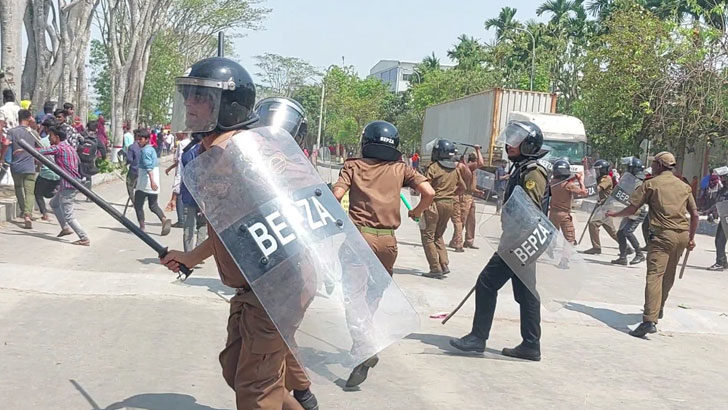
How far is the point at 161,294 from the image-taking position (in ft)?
26.0

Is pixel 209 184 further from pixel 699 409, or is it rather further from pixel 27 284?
pixel 27 284

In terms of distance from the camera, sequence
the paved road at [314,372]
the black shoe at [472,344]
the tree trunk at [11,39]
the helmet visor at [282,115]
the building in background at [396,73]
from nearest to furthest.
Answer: the paved road at [314,372] < the helmet visor at [282,115] < the black shoe at [472,344] < the tree trunk at [11,39] < the building in background at [396,73]

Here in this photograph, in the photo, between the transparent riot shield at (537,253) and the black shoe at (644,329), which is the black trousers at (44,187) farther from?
the black shoe at (644,329)

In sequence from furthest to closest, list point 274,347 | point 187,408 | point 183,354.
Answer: point 183,354
point 187,408
point 274,347

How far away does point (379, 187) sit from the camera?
18.2 ft

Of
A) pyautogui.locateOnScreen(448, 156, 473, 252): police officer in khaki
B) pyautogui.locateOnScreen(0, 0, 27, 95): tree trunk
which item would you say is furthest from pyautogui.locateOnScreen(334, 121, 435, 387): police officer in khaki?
pyautogui.locateOnScreen(0, 0, 27, 95): tree trunk

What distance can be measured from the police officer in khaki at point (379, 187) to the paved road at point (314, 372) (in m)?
0.86

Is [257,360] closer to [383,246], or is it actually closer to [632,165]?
[383,246]

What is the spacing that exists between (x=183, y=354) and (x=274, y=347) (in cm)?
261

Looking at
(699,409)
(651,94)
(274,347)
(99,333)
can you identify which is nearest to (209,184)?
(274,347)

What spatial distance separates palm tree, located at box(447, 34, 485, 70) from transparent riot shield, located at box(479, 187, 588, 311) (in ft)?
161

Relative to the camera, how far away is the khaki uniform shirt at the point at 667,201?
761 cm

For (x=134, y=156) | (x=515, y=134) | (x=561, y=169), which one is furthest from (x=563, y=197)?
(x=134, y=156)

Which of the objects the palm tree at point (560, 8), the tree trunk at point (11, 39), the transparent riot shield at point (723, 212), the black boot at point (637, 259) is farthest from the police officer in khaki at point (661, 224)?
the palm tree at point (560, 8)
